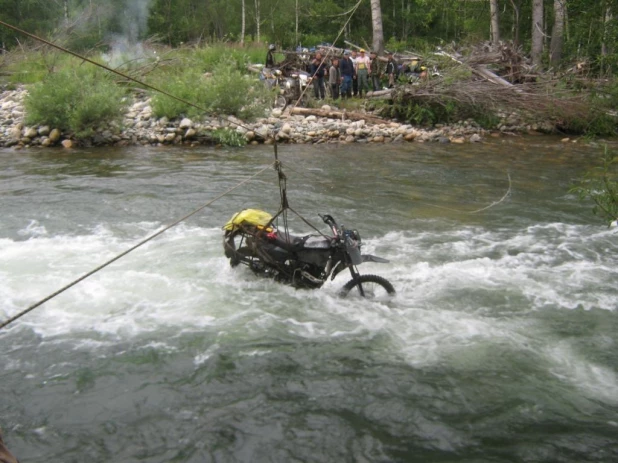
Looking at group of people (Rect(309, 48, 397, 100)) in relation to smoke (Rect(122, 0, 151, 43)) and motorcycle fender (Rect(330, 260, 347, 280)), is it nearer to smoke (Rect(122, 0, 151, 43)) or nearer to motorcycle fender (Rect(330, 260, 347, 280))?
motorcycle fender (Rect(330, 260, 347, 280))

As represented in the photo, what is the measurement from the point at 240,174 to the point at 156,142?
452cm

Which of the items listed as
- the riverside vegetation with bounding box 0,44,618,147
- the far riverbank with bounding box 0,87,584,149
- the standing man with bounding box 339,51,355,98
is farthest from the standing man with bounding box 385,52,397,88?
the far riverbank with bounding box 0,87,584,149

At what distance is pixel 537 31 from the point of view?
18.1m

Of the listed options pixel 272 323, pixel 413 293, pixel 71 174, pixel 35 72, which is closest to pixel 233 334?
pixel 272 323

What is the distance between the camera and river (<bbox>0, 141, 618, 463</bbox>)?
3.96 meters

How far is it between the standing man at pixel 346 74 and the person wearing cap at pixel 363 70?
19 cm

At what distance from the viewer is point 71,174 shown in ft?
38.1

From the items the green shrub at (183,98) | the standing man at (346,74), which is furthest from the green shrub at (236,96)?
the standing man at (346,74)

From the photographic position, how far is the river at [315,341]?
156 inches

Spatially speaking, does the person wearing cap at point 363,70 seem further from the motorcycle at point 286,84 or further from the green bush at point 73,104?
the green bush at point 73,104

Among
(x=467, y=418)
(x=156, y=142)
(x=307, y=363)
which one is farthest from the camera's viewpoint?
(x=156, y=142)

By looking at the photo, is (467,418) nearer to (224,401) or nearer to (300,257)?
(224,401)

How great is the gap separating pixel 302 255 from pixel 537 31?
612 inches

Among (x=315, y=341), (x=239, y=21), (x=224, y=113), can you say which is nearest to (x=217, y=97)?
(x=224, y=113)
